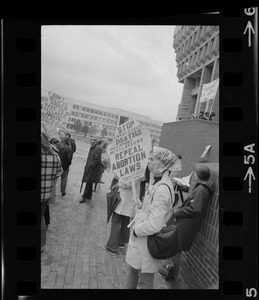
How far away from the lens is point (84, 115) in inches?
132

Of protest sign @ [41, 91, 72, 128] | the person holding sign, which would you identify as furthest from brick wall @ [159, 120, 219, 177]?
protest sign @ [41, 91, 72, 128]

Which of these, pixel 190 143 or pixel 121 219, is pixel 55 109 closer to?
pixel 190 143

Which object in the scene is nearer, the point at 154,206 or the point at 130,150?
the point at 154,206

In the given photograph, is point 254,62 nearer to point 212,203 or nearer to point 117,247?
point 212,203

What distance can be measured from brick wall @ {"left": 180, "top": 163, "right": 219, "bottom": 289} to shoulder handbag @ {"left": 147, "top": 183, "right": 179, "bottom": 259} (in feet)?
1.27

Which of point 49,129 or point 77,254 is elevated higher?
point 49,129

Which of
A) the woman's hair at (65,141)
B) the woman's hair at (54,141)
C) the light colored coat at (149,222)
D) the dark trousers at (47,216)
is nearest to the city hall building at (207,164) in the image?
the light colored coat at (149,222)

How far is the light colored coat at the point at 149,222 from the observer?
3232 mm

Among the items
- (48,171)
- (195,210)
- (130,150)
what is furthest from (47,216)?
(195,210)

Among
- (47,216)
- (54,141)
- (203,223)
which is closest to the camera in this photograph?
(203,223)

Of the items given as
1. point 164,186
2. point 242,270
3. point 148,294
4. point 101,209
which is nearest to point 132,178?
point 164,186

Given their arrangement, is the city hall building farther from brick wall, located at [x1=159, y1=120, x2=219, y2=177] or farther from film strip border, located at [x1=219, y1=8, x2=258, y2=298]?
film strip border, located at [x1=219, y1=8, x2=258, y2=298]

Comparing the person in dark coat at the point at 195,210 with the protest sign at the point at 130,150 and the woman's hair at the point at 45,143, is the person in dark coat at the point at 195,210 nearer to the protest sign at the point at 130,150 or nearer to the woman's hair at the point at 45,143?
the protest sign at the point at 130,150

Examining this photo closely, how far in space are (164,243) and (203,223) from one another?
0.59 metres
